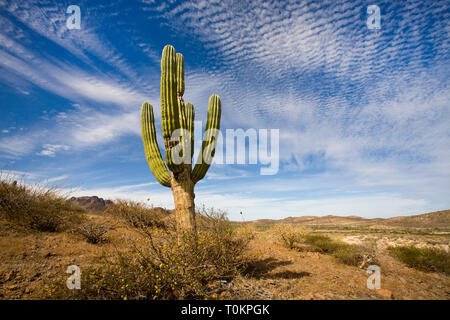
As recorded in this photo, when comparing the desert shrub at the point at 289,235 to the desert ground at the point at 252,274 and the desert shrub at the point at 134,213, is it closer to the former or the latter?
the desert ground at the point at 252,274

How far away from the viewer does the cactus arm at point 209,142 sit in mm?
6012

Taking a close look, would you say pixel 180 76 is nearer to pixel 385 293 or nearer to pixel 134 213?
pixel 385 293

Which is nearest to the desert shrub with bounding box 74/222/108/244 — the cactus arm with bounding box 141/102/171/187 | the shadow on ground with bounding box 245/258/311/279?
the cactus arm with bounding box 141/102/171/187

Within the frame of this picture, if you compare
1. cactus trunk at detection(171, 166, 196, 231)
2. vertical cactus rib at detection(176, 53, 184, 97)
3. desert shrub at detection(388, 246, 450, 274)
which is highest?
vertical cactus rib at detection(176, 53, 184, 97)

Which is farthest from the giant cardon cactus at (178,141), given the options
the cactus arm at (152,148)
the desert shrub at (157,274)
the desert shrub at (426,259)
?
the desert shrub at (426,259)

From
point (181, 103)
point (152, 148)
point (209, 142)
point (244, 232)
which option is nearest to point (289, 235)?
point (244, 232)

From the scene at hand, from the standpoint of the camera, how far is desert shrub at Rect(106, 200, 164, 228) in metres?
10.3

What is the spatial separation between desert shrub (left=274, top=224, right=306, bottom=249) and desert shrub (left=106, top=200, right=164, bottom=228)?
5.74m

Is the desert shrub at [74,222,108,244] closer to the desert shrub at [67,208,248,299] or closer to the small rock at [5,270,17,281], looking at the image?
the small rock at [5,270,17,281]

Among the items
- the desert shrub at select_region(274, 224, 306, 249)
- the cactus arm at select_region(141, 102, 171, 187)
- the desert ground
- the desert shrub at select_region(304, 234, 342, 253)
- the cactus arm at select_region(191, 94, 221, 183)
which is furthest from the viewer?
the desert shrub at select_region(274, 224, 306, 249)

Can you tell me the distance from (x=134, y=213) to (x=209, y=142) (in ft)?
24.2

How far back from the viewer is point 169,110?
5.57 meters
